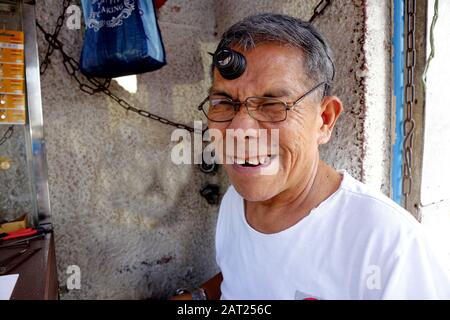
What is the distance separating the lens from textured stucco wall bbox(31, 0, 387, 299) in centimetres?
158

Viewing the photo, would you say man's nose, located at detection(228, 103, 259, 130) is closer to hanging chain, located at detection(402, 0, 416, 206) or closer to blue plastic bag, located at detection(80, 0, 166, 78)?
blue plastic bag, located at detection(80, 0, 166, 78)

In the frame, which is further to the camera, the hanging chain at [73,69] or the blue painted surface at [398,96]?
the hanging chain at [73,69]

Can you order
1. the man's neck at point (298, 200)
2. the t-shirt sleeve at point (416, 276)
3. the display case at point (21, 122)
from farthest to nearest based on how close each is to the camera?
the display case at point (21, 122)
the man's neck at point (298, 200)
the t-shirt sleeve at point (416, 276)

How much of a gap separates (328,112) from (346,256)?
0.45 meters

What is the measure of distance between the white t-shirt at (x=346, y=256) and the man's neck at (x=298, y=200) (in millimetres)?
38

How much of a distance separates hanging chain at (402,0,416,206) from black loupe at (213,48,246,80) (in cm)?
73

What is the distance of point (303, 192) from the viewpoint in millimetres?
1043

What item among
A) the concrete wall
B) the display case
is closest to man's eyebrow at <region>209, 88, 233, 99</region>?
the concrete wall

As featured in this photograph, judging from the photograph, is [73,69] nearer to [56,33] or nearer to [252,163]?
[56,33]

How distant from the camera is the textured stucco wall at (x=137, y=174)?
158 cm

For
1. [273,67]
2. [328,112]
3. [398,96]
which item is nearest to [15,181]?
[273,67]

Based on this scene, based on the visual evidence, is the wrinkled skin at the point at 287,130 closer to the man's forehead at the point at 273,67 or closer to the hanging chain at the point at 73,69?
the man's forehead at the point at 273,67

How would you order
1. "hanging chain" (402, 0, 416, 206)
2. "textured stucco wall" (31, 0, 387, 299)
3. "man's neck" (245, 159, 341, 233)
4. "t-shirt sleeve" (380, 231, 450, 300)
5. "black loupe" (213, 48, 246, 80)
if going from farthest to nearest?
"textured stucco wall" (31, 0, 387, 299) < "hanging chain" (402, 0, 416, 206) < "man's neck" (245, 159, 341, 233) < "black loupe" (213, 48, 246, 80) < "t-shirt sleeve" (380, 231, 450, 300)

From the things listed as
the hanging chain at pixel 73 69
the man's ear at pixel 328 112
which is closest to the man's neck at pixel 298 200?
the man's ear at pixel 328 112
